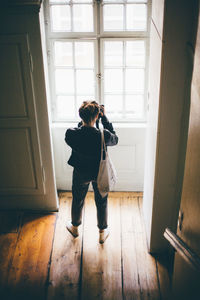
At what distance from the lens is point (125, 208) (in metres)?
3.28

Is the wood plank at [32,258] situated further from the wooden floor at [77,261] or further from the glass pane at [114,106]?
the glass pane at [114,106]

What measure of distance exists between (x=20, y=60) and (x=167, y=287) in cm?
240

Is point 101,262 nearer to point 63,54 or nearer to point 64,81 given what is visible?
point 64,81

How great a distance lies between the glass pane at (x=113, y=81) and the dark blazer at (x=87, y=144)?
110cm

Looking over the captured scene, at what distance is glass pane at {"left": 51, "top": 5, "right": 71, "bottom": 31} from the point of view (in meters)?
2.96

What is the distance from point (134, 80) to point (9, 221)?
215 centimetres

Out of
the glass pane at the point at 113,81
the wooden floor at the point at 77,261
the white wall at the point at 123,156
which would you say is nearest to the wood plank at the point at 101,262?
the wooden floor at the point at 77,261

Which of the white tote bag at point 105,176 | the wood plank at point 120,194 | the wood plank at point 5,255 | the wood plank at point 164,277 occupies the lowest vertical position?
the wood plank at point 164,277

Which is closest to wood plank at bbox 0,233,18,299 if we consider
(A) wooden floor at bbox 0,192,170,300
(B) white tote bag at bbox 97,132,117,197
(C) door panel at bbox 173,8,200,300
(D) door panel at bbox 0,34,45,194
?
(A) wooden floor at bbox 0,192,170,300

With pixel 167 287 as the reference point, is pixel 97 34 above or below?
above

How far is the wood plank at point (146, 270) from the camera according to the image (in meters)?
2.23

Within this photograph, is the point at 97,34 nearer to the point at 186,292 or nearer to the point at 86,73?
the point at 86,73

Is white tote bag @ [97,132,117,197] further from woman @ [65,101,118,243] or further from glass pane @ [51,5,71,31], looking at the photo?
glass pane @ [51,5,71,31]

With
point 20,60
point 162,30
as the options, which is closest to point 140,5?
point 162,30
